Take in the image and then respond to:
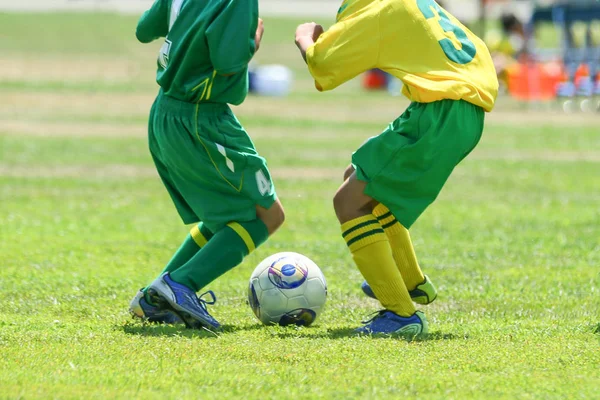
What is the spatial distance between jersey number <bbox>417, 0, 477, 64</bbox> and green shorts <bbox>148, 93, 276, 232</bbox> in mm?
1164

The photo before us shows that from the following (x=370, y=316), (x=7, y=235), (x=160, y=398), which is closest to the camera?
(x=160, y=398)

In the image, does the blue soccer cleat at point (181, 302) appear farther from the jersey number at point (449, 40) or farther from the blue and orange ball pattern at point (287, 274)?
the jersey number at point (449, 40)

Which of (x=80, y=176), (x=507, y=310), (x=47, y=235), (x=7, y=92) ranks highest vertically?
(x=507, y=310)

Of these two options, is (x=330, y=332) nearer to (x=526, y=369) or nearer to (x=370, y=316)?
(x=370, y=316)

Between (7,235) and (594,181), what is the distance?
764cm

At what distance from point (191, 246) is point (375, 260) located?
117 cm

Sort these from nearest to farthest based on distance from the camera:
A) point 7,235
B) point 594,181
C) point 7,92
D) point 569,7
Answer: point 7,235
point 594,181
point 7,92
point 569,7

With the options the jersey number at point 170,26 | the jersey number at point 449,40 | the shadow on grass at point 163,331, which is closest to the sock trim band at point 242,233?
the shadow on grass at point 163,331

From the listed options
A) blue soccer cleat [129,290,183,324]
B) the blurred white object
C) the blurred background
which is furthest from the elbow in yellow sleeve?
the blurred white object

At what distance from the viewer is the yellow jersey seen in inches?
218

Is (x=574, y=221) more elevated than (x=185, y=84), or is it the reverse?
(x=185, y=84)

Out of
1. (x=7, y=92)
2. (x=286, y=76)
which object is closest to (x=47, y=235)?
(x=7, y=92)

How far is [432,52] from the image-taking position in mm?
5641

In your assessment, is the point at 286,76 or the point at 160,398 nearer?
the point at 160,398
